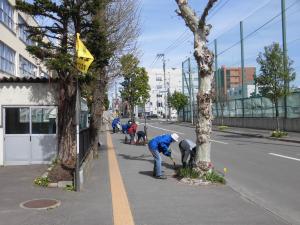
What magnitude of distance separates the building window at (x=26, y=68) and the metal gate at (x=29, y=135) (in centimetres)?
1985

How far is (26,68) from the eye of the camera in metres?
38.9

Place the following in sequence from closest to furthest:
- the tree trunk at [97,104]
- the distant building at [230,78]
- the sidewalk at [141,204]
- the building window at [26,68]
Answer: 1. the sidewalk at [141,204]
2. the tree trunk at [97,104]
3. the building window at [26,68]
4. the distant building at [230,78]

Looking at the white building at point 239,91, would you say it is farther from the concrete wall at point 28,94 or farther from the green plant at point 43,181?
the green plant at point 43,181

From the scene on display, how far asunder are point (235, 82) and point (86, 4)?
39.3 meters

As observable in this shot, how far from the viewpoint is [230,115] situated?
5031 cm

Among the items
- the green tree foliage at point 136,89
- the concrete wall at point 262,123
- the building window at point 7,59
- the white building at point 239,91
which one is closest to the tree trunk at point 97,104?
the building window at point 7,59

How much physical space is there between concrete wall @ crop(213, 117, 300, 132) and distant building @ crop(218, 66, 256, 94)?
3.69 metres

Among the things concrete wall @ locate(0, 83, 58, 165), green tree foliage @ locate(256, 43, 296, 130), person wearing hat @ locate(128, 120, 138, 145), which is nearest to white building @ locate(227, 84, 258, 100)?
green tree foliage @ locate(256, 43, 296, 130)

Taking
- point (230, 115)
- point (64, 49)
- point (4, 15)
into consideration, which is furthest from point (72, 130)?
point (230, 115)

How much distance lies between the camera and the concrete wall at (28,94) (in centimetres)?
1680

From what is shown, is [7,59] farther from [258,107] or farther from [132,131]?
[258,107]

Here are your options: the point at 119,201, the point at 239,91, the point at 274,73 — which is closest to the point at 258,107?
the point at 239,91

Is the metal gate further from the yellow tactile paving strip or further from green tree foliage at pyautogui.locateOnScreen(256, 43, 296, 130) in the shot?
green tree foliage at pyautogui.locateOnScreen(256, 43, 296, 130)

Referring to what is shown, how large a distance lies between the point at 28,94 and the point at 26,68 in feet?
74.9
